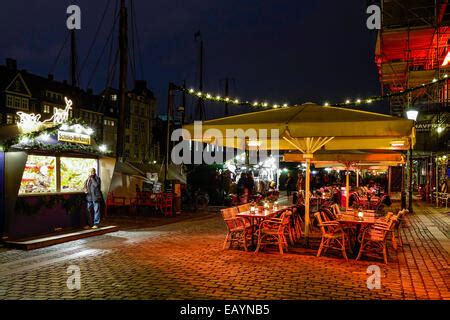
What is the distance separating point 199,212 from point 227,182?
4346mm

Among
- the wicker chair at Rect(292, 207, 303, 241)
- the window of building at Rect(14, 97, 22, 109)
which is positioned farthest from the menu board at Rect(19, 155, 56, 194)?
the window of building at Rect(14, 97, 22, 109)

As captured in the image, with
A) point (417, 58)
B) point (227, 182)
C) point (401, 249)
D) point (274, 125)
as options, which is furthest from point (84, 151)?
point (417, 58)

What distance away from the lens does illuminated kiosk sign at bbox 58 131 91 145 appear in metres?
10.9

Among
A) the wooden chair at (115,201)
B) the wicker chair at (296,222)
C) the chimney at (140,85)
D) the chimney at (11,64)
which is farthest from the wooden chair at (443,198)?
the chimney at (140,85)

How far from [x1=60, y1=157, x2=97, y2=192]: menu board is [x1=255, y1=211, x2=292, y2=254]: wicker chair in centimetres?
590

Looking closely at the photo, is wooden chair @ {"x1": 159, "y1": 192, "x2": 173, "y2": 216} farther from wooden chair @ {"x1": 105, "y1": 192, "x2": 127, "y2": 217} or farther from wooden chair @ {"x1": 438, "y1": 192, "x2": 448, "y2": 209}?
wooden chair @ {"x1": 438, "y1": 192, "x2": 448, "y2": 209}

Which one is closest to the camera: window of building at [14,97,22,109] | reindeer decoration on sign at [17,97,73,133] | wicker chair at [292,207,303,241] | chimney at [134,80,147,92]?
reindeer decoration on sign at [17,97,73,133]

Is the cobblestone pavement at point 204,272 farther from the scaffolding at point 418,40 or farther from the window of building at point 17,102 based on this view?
the window of building at point 17,102

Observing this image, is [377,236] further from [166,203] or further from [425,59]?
[425,59]

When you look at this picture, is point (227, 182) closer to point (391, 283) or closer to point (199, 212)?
point (199, 212)

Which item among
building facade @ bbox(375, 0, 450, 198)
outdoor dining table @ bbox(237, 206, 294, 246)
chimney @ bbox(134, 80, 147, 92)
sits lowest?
outdoor dining table @ bbox(237, 206, 294, 246)

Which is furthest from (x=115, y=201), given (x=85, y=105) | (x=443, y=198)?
(x=85, y=105)

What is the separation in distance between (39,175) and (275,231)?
632 centimetres

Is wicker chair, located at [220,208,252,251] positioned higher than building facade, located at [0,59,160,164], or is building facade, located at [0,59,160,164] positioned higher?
building facade, located at [0,59,160,164]
